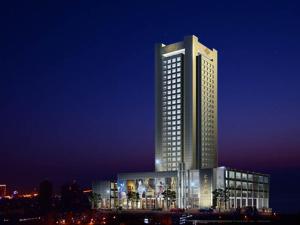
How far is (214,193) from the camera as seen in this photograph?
173125 mm

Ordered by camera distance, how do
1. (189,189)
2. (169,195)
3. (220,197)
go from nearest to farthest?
(220,197), (169,195), (189,189)

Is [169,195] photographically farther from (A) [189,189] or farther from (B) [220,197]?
(B) [220,197]

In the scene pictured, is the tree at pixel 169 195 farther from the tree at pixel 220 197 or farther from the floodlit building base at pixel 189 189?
the tree at pixel 220 197

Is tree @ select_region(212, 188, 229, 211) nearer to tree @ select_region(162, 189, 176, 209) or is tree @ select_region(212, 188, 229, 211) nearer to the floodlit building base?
the floodlit building base

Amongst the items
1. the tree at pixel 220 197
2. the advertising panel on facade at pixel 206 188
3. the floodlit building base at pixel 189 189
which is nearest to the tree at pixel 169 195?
the floodlit building base at pixel 189 189

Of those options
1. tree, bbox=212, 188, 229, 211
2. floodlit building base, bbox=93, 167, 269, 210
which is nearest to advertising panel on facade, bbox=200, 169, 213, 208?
floodlit building base, bbox=93, 167, 269, 210

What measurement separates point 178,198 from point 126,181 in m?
25.6

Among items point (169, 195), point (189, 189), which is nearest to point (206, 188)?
point (189, 189)

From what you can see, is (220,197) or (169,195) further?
(169,195)

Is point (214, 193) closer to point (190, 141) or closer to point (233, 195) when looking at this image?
point (233, 195)

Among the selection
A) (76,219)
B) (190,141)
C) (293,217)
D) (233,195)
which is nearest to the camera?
(293,217)

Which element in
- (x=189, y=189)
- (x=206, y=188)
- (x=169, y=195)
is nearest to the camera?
(x=206, y=188)

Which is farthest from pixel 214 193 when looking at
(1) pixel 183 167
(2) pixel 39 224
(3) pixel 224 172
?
(2) pixel 39 224

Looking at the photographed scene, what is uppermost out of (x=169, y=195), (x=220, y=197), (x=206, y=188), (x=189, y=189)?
(x=206, y=188)
